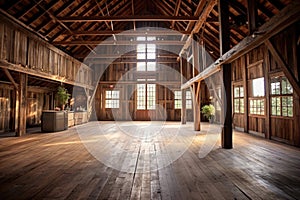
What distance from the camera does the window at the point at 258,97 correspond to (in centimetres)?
671

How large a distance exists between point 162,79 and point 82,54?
5940 mm

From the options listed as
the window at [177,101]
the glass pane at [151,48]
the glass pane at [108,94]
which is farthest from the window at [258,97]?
the glass pane at [108,94]

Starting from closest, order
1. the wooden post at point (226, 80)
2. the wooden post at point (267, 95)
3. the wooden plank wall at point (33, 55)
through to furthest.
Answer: the wooden post at point (226, 80), the wooden plank wall at point (33, 55), the wooden post at point (267, 95)

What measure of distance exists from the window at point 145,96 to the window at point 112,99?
5.36ft

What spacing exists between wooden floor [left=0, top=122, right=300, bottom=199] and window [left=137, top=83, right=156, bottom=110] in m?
9.99

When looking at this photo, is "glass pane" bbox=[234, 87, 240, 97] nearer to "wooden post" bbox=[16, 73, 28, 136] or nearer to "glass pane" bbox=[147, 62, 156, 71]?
"glass pane" bbox=[147, 62, 156, 71]

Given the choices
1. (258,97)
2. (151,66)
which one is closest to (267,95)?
(258,97)

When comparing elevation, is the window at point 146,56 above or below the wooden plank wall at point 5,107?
above

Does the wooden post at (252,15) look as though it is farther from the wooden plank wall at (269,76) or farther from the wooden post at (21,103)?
the wooden post at (21,103)

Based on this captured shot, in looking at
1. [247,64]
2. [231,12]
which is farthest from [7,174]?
[247,64]

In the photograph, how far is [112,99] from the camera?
1412 centimetres

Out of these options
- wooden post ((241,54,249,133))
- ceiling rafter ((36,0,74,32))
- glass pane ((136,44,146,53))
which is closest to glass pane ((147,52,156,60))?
glass pane ((136,44,146,53))

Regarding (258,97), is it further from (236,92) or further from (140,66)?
(140,66)

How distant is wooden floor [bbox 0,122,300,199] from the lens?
7.16 feet
